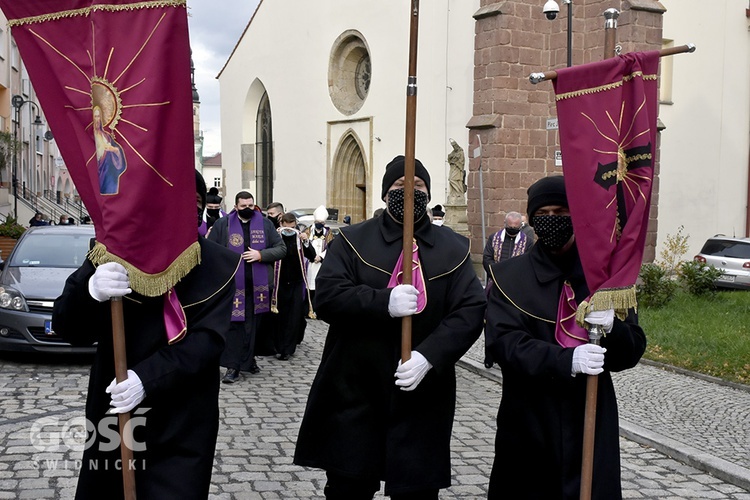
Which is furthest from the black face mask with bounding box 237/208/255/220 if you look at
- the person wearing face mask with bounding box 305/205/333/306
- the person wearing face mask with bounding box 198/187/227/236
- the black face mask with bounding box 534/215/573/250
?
the black face mask with bounding box 534/215/573/250

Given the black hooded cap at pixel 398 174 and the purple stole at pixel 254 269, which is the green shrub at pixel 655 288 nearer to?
the purple stole at pixel 254 269

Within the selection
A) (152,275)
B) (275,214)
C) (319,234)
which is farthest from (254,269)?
(152,275)

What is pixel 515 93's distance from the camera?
2433 centimetres

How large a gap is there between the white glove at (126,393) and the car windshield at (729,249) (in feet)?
66.5

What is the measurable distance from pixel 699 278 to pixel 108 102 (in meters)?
14.9

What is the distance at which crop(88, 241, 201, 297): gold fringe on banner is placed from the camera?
11.0ft

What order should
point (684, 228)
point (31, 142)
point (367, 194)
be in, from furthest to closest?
1. point (31, 142)
2. point (367, 194)
3. point (684, 228)

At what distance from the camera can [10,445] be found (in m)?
6.62

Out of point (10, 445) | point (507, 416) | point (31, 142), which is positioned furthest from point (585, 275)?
point (31, 142)

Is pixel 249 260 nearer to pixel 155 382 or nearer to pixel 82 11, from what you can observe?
pixel 155 382

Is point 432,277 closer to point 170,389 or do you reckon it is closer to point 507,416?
point 507,416

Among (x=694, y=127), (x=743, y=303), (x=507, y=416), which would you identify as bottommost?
(x=743, y=303)

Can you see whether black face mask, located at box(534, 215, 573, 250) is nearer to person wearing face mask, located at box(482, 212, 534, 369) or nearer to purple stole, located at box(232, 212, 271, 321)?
purple stole, located at box(232, 212, 271, 321)

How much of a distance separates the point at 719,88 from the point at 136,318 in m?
26.7
